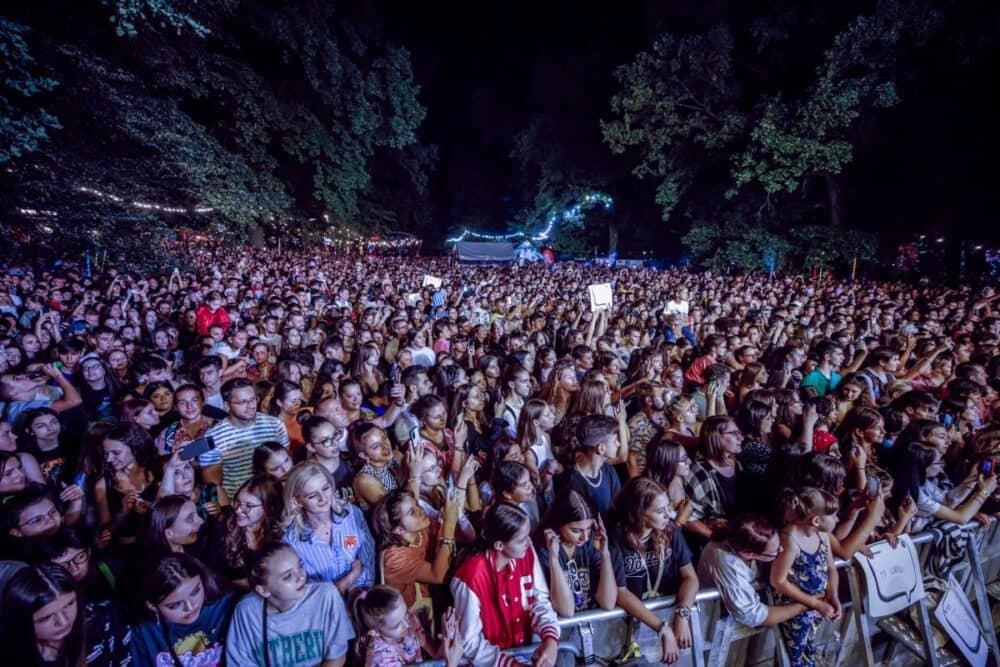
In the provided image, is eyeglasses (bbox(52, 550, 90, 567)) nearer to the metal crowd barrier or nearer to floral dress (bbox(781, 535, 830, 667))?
the metal crowd barrier

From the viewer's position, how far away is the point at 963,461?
12.5 feet

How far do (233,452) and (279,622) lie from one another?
1762 millimetres

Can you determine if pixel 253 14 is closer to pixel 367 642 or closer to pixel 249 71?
pixel 249 71

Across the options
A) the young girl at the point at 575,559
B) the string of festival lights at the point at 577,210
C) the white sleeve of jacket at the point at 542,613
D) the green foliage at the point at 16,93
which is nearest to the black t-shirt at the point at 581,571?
the young girl at the point at 575,559

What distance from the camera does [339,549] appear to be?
106 inches

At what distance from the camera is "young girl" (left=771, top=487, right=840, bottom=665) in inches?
105

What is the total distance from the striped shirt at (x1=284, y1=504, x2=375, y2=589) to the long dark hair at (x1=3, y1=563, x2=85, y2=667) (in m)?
0.92

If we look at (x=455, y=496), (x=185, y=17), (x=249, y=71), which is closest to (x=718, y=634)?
(x=455, y=496)

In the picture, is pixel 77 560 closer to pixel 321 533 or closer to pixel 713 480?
pixel 321 533

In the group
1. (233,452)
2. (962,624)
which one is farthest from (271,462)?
(962,624)

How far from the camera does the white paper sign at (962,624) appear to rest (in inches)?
128

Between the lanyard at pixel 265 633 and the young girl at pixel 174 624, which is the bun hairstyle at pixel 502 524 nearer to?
the lanyard at pixel 265 633

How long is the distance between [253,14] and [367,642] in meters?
22.2

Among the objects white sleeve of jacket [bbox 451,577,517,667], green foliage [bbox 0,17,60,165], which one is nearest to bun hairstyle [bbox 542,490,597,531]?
white sleeve of jacket [bbox 451,577,517,667]
